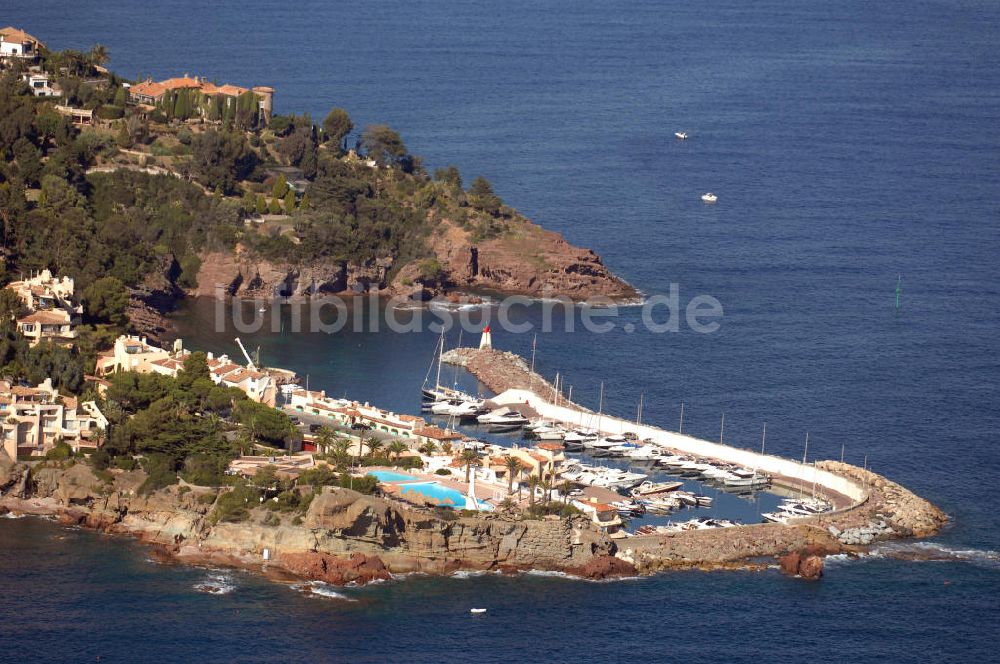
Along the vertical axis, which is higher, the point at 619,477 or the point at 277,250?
the point at 277,250

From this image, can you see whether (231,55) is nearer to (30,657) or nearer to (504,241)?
(504,241)

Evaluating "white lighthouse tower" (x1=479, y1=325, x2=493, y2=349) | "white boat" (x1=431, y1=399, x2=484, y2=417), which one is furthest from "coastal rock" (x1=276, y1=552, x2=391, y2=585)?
"white lighthouse tower" (x1=479, y1=325, x2=493, y2=349)

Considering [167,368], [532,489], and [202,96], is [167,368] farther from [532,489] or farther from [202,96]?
[202,96]

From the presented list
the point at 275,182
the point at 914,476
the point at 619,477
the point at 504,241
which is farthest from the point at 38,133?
the point at 914,476


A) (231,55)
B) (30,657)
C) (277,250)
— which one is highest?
(231,55)

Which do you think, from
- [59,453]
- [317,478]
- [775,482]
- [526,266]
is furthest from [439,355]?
[59,453]
